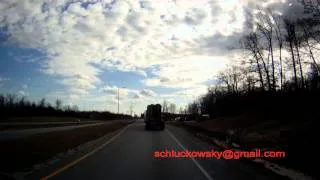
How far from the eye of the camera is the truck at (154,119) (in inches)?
2424

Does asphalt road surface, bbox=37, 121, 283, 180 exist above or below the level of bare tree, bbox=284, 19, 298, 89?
below

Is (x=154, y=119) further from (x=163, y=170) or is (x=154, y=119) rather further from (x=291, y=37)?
(x=163, y=170)

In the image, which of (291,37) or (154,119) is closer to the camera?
(291,37)

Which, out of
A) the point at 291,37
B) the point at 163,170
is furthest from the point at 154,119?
the point at 163,170

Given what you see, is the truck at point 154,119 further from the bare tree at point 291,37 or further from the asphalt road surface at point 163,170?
the asphalt road surface at point 163,170

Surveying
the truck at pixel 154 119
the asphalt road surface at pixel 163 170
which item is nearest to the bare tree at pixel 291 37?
the truck at pixel 154 119

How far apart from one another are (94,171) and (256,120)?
48.2 m

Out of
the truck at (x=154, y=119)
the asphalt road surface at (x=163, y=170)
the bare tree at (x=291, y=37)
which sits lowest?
the asphalt road surface at (x=163, y=170)

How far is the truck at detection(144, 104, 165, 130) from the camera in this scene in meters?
61.6

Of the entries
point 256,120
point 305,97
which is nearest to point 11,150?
point 305,97

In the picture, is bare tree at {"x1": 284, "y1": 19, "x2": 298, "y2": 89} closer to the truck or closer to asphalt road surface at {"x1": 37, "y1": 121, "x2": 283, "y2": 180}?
the truck

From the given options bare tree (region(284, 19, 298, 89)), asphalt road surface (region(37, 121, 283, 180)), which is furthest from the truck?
asphalt road surface (region(37, 121, 283, 180))

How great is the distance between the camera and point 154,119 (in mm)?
62094

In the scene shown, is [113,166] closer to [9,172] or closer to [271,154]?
[9,172]
